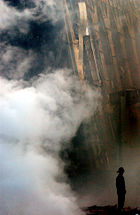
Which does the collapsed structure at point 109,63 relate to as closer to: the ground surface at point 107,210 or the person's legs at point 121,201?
the ground surface at point 107,210

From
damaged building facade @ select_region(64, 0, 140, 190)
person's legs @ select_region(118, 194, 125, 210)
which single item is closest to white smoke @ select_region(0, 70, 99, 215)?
damaged building facade @ select_region(64, 0, 140, 190)

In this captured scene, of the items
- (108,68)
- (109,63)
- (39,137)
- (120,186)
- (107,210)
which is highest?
(109,63)

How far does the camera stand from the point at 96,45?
5566mm

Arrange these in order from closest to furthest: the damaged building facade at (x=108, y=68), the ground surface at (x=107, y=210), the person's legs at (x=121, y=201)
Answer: the ground surface at (x=107, y=210), the person's legs at (x=121, y=201), the damaged building facade at (x=108, y=68)

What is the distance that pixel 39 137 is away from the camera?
5.16 m

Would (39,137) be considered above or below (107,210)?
above

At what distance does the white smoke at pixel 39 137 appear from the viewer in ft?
12.5

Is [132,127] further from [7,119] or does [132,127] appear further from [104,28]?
[7,119]

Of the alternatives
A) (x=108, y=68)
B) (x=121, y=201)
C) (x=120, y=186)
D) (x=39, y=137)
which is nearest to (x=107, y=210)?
(x=121, y=201)

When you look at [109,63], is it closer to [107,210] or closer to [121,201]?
[121,201]


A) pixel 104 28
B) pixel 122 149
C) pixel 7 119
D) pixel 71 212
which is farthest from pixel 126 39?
pixel 71 212

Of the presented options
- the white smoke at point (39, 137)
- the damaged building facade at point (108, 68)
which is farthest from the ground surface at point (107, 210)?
the damaged building facade at point (108, 68)

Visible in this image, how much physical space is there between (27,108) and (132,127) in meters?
2.46

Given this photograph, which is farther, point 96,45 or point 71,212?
point 96,45
